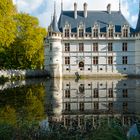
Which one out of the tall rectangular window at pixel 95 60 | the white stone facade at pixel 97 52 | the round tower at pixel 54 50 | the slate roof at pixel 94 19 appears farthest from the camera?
the slate roof at pixel 94 19

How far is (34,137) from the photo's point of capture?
25.3 ft

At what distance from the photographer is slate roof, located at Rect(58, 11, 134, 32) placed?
1966 inches

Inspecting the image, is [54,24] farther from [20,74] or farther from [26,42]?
[20,74]

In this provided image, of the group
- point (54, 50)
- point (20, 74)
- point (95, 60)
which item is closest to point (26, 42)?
point (54, 50)

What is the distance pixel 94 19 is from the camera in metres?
50.8

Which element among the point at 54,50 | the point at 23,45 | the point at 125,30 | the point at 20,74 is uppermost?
the point at 125,30

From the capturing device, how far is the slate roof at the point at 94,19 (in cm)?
4994

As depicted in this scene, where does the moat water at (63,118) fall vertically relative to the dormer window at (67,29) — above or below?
below

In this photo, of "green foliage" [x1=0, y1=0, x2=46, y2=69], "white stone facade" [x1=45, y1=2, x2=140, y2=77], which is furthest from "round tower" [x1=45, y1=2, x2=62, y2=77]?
"green foliage" [x1=0, y1=0, x2=46, y2=69]

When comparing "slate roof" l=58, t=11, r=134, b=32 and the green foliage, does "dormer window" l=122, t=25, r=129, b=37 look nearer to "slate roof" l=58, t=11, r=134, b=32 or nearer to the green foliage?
"slate roof" l=58, t=11, r=134, b=32

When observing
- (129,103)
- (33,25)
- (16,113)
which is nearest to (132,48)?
(33,25)

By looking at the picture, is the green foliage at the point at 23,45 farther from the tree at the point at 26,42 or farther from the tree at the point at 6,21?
the tree at the point at 6,21

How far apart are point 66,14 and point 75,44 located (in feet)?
14.8

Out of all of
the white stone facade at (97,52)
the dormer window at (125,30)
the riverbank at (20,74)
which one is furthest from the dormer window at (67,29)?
the dormer window at (125,30)
